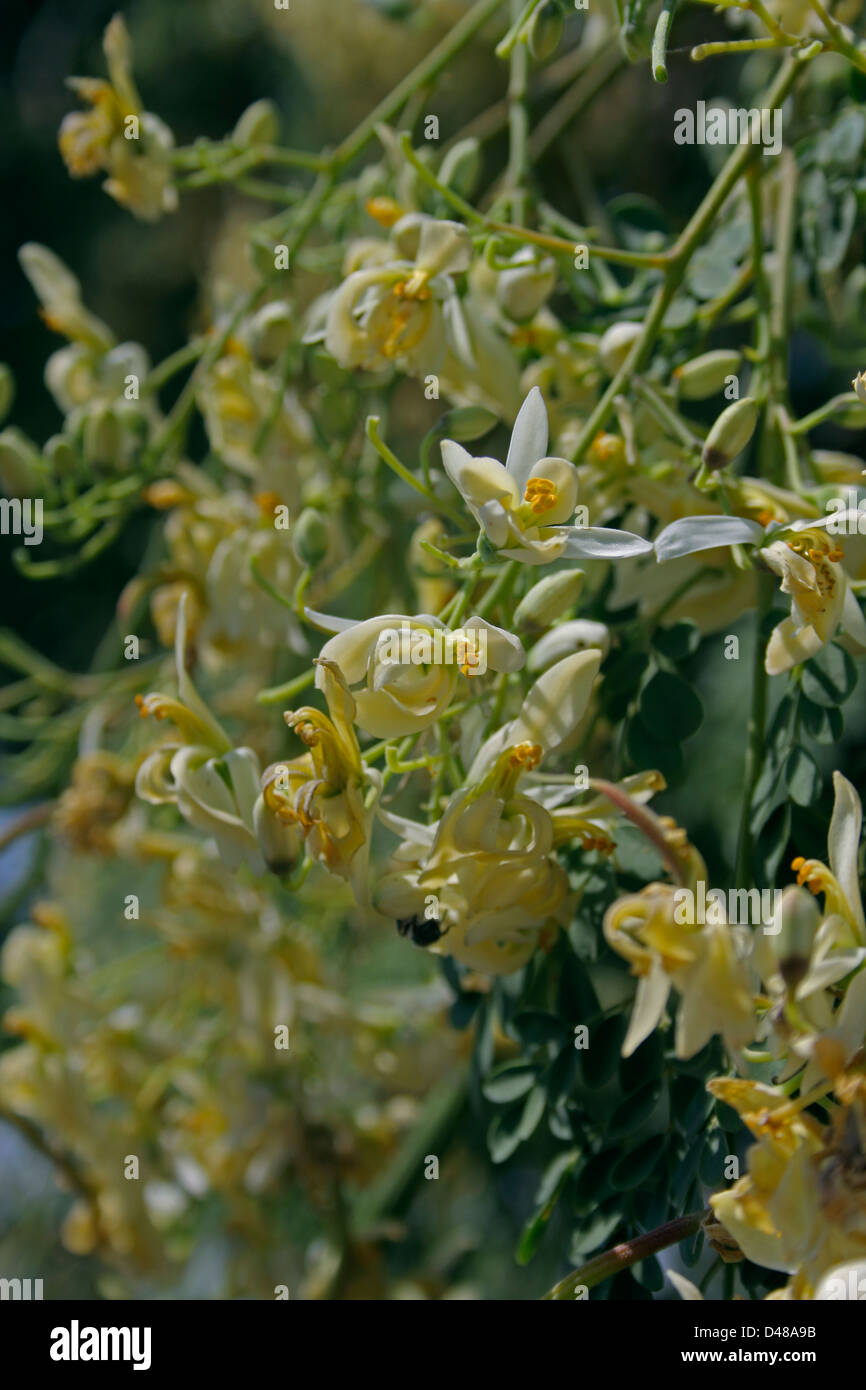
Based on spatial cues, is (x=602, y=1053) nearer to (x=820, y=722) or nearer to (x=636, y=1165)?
(x=636, y=1165)

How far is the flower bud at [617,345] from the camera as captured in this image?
1.87ft

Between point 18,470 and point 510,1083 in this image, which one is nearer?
point 510,1083

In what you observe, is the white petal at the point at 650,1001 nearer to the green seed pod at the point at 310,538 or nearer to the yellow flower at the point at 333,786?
the yellow flower at the point at 333,786

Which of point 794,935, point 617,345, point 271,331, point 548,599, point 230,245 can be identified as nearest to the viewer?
point 794,935

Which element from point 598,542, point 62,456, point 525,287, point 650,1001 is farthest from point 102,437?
point 650,1001

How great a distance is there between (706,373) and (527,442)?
162mm

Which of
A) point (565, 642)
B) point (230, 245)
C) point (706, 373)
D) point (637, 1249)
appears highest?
point (230, 245)

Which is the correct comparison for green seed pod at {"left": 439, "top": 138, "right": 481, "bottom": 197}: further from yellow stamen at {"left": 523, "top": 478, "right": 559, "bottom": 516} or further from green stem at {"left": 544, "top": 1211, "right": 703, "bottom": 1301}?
green stem at {"left": 544, "top": 1211, "right": 703, "bottom": 1301}

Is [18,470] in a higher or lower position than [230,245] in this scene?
lower

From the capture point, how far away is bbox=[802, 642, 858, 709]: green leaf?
488 mm

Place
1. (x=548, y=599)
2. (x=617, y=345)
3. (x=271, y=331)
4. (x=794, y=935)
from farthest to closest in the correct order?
(x=271, y=331) → (x=617, y=345) → (x=548, y=599) → (x=794, y=935)

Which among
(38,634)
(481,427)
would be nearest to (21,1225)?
(38,634)

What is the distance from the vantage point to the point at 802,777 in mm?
488

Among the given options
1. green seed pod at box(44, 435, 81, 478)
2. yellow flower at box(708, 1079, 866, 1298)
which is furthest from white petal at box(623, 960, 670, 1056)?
green seed pod at box(44, 435, 81, 478)
